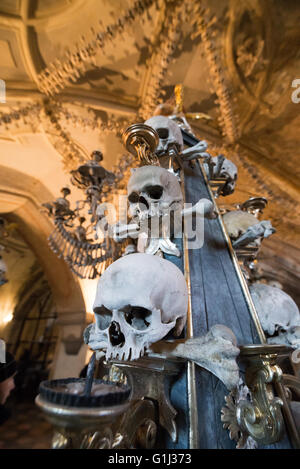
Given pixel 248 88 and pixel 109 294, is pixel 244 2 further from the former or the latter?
pixel 109 294

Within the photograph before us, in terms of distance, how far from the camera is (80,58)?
110 inches

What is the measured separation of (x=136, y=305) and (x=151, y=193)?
1.90 ft

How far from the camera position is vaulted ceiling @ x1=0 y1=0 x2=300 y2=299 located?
264 cm

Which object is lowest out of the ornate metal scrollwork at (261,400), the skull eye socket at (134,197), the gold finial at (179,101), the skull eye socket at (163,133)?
the ornate metal scrollwork at (261,400)

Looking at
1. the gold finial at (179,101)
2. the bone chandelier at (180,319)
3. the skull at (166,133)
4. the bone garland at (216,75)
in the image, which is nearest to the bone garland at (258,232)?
the bone chandelier at (180,319)

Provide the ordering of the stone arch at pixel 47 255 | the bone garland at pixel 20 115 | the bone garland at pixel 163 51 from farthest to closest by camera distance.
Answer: the stone arch at pixel 47 255, the bone garland at pixel 20 115, the bone garland at pixel 163 51

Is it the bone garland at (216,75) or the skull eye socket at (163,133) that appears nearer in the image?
the skull eye socket at (163,133)

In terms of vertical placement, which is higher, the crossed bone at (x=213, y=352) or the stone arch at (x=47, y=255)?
the stone arch at (x=47, y=255)

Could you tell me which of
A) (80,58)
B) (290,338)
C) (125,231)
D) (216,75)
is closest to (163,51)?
(216,75)

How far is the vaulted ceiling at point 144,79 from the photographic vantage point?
8.66ft

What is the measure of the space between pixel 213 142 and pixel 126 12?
7.23 ft

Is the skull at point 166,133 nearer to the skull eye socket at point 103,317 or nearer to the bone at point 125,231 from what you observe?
the bone at point 125,231
